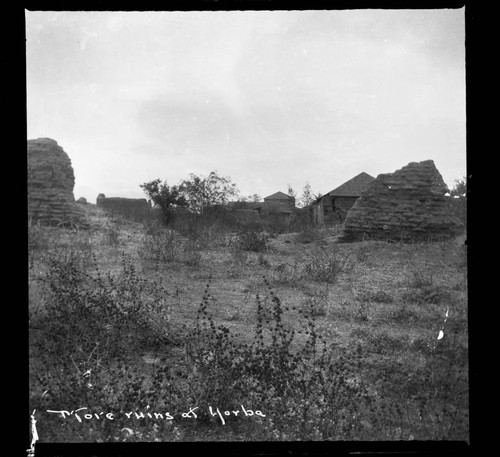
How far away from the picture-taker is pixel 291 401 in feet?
8.06

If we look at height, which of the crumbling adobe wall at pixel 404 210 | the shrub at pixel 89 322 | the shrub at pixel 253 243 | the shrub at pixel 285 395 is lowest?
the shrub at pixel 285 395

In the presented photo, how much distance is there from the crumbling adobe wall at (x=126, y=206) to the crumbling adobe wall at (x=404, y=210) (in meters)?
5.03

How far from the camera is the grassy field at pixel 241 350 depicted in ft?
7.38

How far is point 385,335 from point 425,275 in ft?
6.85

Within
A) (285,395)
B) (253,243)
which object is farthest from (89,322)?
(253,243)

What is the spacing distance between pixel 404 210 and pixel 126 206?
26.9ft

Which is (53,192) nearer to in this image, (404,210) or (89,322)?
(89,322)

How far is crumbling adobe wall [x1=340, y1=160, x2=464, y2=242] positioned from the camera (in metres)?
8.61

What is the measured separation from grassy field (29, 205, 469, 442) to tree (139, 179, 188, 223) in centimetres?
68

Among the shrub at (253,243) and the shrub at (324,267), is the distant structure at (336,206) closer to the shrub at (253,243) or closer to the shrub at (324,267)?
the shrub at (253,243)

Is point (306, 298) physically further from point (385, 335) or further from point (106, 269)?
point (106, 269)

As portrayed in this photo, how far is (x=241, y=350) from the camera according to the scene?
3.46m

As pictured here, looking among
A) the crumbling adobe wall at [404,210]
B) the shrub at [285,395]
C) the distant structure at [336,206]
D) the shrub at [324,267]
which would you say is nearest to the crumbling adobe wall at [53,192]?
the shrub at [285,395]
